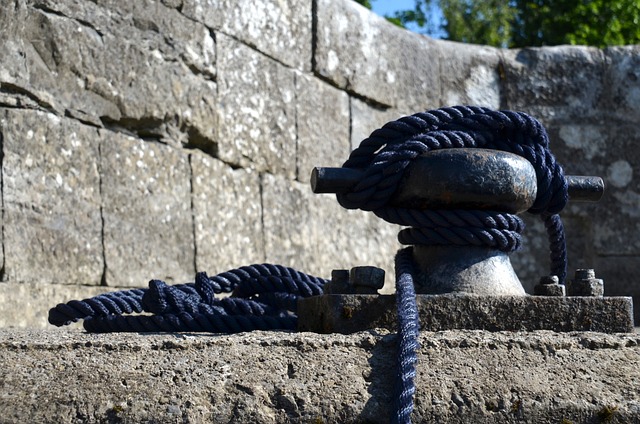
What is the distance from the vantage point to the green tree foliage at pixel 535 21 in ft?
38.4

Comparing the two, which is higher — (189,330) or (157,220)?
(157,220)

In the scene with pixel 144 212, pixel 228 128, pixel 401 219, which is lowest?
pixel 401 219

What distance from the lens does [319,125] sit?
5.23 metres

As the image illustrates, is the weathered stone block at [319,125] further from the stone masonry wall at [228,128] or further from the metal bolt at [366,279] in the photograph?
the metal bolt at [366,279]

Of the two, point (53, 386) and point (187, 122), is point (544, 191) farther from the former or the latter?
point (187, 122)

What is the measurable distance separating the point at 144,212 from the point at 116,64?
1.85 ft

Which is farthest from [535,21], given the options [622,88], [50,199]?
[50,199]

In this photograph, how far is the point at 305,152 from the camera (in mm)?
5125

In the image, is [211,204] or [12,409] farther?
[211,204]

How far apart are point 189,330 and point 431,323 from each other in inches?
22.5

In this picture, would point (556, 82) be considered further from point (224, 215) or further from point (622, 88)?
point (224, 215)

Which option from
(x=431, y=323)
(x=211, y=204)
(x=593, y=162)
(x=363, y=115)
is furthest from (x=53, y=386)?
(x=593, y=162)

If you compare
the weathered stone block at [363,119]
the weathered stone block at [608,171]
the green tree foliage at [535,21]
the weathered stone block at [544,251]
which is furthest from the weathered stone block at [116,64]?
the green tree foliage at [535,21]

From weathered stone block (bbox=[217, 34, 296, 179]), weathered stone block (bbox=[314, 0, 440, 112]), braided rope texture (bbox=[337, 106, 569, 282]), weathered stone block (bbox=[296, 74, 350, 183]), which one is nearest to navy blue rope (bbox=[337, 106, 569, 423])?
braided rope texture (bbox=[337, 106, 569, 282])
